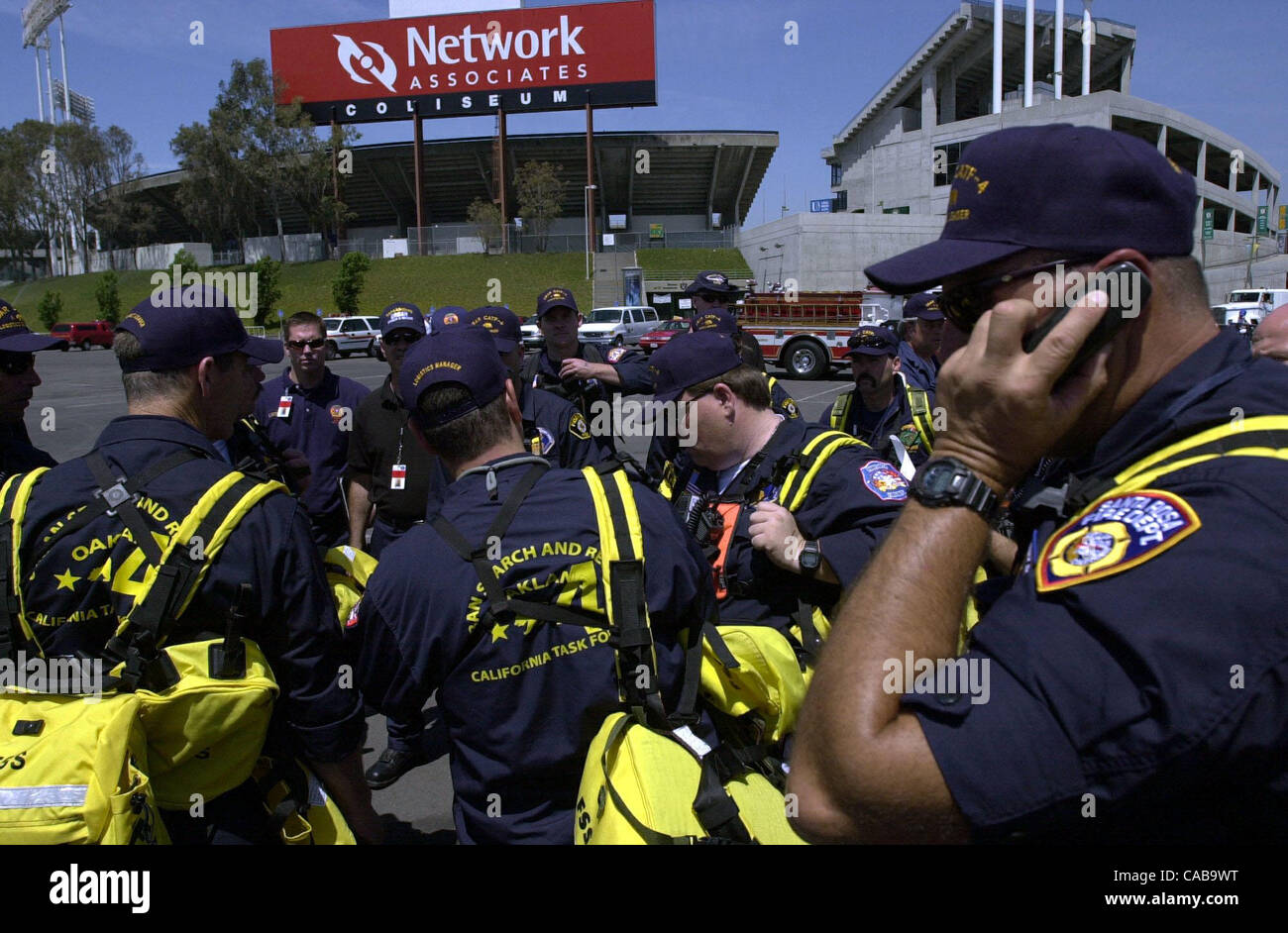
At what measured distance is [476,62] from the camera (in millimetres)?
51031

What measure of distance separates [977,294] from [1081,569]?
0.47 metres

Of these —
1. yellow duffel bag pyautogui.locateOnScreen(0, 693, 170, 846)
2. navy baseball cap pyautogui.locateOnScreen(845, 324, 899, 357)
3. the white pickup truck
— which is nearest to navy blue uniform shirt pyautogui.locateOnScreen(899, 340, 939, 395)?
navy baseball cap pyautogui.locateOnScreen(845, 324, 899, 357)

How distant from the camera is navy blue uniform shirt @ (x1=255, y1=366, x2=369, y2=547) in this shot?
492 cm

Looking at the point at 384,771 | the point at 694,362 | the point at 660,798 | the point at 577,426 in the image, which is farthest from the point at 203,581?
the point at 577,426

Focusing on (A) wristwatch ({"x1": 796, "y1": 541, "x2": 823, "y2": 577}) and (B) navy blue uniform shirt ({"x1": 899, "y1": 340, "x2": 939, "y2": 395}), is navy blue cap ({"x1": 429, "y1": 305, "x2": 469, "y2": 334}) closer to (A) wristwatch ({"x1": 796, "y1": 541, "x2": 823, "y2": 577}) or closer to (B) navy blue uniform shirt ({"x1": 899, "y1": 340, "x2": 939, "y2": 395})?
(A) wristwatch ({"x1": 796, "y1": 541, "x2": 823, "y2": 577})

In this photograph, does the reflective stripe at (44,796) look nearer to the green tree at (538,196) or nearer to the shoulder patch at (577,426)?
the shoulder patch at (577,426)

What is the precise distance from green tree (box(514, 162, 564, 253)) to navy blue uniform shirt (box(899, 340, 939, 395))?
48854mm

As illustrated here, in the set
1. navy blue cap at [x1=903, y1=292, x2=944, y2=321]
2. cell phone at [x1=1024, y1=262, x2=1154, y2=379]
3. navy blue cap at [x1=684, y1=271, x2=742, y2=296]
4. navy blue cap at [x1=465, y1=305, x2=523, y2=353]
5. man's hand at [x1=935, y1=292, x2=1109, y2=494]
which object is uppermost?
navy blue cap at [x1=684, y1=271, x2=742, y2=296]

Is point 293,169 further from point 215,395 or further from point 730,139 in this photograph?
point 215,395

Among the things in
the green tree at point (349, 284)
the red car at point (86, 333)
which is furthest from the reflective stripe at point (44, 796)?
the red car at point (86, 333)

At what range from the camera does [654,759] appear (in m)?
1.67
